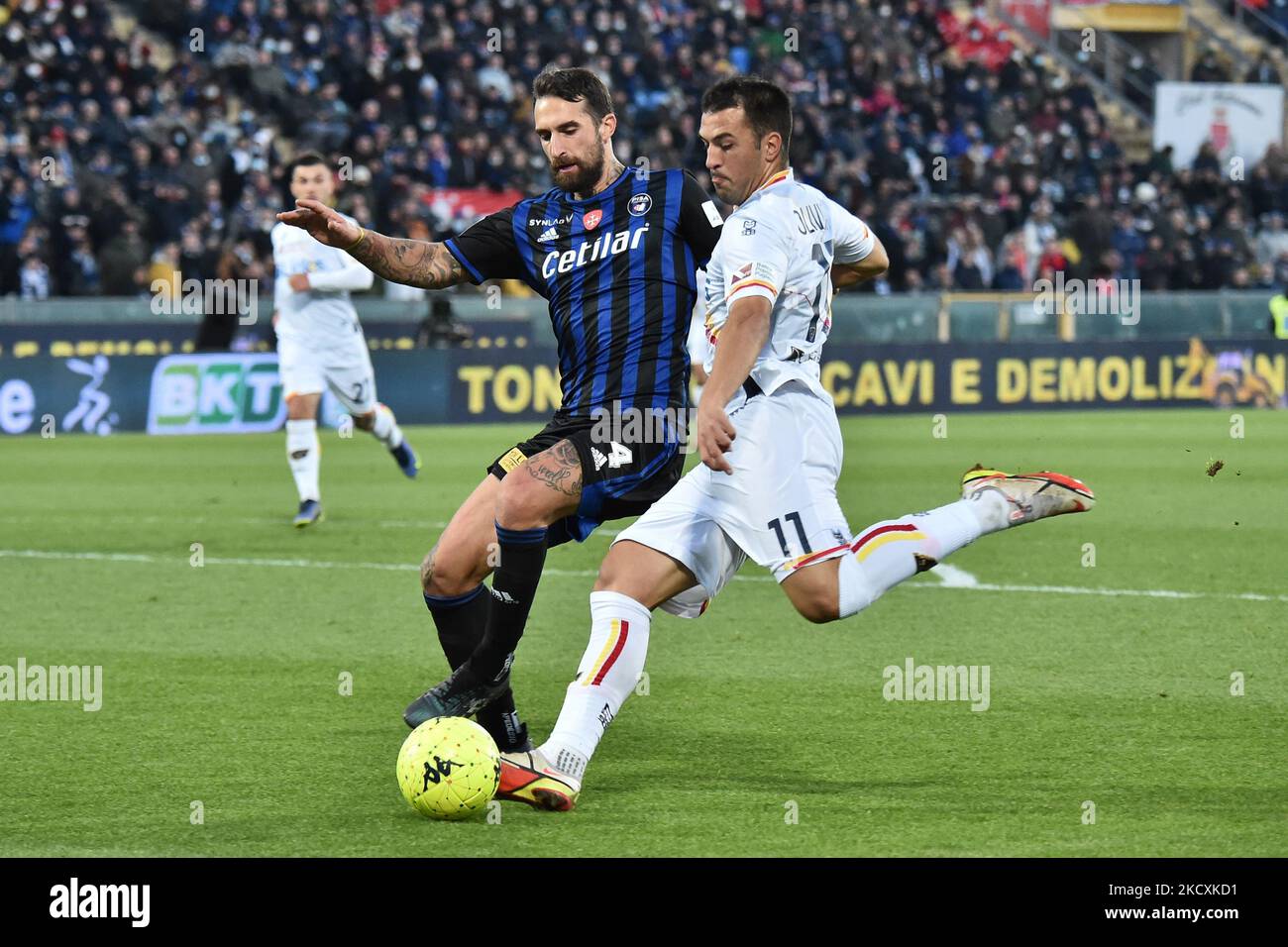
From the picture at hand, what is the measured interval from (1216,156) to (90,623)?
84.6 ft

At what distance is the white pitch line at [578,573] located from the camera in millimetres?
9461

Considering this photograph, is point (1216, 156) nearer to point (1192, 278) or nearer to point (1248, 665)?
point (1192, 278)

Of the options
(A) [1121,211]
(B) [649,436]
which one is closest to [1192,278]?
(A) [1121,211]

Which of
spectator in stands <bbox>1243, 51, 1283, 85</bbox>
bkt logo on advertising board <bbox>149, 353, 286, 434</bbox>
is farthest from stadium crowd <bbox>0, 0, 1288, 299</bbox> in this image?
spectator in stands <bbox>1243, 51, 1283, 85</bbox>

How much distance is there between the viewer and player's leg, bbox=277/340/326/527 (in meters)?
12.7

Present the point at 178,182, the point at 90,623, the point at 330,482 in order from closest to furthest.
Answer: the point at 90,623 → the point at 330,482 → the point at 178,182

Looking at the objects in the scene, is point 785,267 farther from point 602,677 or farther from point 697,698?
point 697,698

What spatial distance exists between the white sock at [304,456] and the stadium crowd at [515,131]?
360 inches

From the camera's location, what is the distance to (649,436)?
5.90 metres

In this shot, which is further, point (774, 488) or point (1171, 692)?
point (1171, 692)

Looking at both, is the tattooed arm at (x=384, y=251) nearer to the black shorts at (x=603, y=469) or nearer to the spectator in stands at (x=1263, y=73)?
the black shorts at (x=603, y=469)

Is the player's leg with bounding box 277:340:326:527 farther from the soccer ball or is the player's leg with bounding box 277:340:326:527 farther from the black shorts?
A: the soccer ball

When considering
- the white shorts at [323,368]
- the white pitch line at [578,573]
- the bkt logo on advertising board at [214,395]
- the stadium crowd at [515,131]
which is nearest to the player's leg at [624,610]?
the white pitch line at [578,573]

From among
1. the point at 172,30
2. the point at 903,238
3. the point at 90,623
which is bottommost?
the point at 90,623
